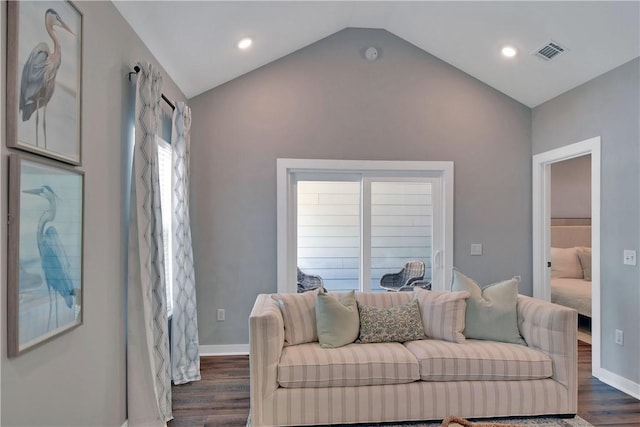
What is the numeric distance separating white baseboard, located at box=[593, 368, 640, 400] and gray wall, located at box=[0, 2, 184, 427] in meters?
3.65

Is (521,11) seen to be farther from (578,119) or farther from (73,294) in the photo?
(73,294)

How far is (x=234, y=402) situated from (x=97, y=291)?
142cm

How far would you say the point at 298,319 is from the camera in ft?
9.41

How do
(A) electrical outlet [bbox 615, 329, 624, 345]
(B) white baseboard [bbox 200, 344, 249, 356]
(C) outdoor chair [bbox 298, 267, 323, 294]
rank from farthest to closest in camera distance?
1. (C) outdoor chair [bbox 298, 267, 323, 294]
2. (B) white baseboard [bbox 200, 344, 249, 356]
3. (A) electrical outlet [bbox 615, 329, 624, 345]

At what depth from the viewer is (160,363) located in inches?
101

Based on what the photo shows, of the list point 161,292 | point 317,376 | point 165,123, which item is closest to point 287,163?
point 165,123

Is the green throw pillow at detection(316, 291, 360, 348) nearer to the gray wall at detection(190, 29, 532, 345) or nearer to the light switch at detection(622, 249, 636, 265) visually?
the gray wall at detection(190, 29, 532, 345)

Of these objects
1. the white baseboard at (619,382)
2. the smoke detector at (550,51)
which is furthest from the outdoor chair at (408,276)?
the smoke detector at (550,51)

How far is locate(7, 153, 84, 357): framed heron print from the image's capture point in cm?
140

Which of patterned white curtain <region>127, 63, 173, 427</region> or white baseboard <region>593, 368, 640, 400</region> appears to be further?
white baseboard <region>593, 368, 640, 400</region>

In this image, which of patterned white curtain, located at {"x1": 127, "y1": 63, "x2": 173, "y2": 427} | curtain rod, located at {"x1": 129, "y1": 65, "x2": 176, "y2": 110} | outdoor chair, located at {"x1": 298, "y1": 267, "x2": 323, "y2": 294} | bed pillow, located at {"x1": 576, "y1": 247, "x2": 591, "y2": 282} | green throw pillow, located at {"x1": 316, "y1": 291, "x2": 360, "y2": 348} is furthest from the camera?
bed pillow, located at {"x1": 576, "y1": 247, "x2": 591, "y2": 282}

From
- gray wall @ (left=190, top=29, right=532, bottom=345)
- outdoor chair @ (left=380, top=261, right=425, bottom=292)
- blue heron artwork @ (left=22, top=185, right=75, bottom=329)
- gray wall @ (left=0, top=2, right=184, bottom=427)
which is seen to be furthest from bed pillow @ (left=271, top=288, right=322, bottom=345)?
outdoor chair @ (left=380, top=261, right=425, bottom=292)

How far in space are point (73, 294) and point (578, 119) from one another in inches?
163

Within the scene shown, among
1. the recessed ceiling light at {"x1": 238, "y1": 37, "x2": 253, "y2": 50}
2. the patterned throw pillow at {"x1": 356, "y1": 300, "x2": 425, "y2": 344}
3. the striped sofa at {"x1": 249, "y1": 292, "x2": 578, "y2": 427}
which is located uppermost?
the recessed ceiling light at {"x1": 238, "y1": 37, "x2": 253, "y2": 50}
